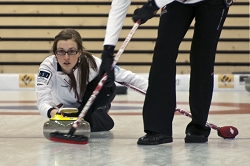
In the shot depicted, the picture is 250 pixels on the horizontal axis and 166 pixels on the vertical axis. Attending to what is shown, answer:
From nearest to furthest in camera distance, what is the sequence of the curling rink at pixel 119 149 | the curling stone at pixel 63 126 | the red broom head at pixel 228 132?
the curling rink at pixel 119 149 → the curling stone at pixel 63 126 → the red broom head at pixel 228 132

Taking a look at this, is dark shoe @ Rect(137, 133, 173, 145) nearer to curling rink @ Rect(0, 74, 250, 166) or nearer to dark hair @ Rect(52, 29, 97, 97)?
curling rink @ Rect(0, 74, 250, 166)

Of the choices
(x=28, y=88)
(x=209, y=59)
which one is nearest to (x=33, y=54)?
(x=28, y=88)

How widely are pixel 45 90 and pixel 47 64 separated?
145 millimetres

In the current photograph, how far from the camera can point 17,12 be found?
8312mm

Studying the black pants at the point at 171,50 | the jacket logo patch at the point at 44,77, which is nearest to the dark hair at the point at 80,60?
the jacket logo patch at the point at 44,77

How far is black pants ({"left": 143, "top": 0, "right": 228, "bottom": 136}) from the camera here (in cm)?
252

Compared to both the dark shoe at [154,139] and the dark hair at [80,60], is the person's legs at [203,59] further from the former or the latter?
the dark hair at [80,60]

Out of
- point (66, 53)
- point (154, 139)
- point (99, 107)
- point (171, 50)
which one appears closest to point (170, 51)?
point (171, 50)

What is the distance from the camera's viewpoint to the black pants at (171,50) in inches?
99.1

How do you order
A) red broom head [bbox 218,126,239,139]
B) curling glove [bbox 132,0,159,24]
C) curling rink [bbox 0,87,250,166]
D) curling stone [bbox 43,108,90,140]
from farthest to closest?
1. red broom head [bbox 218,126,239,139]
2. curling stone [bbox 43,108,90,140]
3. curling glove [bbox 132,0,159,24]
4. curling rink [bbox 0,87,250,166]

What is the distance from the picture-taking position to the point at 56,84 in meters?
3.14

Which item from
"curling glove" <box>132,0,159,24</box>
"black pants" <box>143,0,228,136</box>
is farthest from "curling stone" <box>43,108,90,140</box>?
"curling glove" <box>132,0,159,24</box>

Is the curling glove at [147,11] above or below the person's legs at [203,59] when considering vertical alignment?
above

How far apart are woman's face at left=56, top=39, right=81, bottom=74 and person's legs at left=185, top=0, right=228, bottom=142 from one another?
2.16 feet
